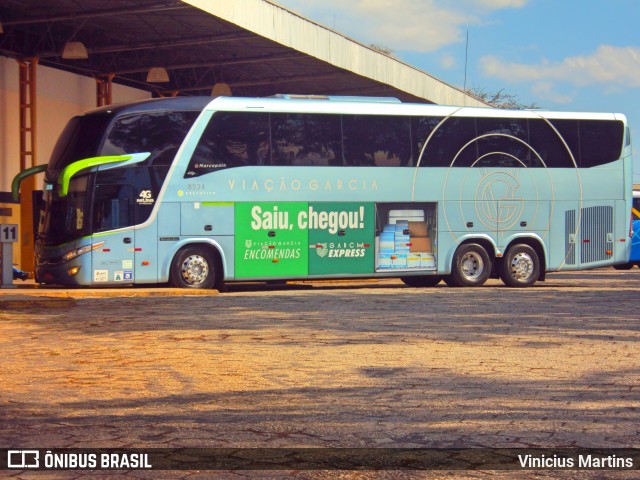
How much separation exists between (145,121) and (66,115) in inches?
494

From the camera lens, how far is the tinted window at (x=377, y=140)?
2406cm

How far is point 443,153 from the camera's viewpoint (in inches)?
978

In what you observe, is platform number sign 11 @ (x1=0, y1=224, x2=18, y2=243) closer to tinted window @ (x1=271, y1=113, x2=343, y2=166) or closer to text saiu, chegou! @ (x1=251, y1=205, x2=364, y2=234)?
text saiu, chegou! @ (x1=251, y1=205, x2=364, y2=234)

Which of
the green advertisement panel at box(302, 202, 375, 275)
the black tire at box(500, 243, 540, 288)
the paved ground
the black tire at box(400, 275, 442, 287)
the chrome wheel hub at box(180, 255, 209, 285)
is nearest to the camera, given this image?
the paved ground

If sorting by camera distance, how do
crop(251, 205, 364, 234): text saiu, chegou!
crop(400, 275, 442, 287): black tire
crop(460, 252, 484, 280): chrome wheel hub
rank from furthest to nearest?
crop(400, 275, 442, 287): black tire → crop(460, 252, 484, 280): chrome wheel hub → crop(251, 205, 364, 234): text saiu, chegou!

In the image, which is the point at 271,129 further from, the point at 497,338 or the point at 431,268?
the point at 497,338

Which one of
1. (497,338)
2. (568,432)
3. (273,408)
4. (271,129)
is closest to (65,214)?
(271,129)

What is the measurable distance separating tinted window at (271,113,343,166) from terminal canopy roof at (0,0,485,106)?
387cm

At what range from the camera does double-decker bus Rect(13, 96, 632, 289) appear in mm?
21891

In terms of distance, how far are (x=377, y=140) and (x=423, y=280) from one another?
12.8ft

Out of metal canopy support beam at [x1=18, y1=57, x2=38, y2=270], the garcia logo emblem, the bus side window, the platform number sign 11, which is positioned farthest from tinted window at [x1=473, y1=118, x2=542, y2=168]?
metal canopy support beam at [x1=18, y1=57, x2=38, y2=270]

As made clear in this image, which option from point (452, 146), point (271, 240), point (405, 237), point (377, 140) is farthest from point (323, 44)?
point (271, 240)

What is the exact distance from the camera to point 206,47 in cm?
3192

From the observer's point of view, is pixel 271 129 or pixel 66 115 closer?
pixel 271 129
